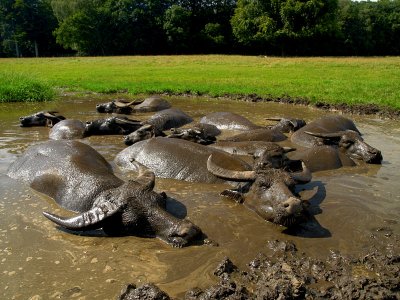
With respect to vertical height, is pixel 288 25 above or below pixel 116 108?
above

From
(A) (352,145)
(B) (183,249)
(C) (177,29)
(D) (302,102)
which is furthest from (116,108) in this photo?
(C) (177,29)

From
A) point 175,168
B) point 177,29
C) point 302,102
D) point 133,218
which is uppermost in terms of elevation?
point 177,29

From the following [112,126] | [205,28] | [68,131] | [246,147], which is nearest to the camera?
[246,147]

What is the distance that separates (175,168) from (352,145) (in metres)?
3.66

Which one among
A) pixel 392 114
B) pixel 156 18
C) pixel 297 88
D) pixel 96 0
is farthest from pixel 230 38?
pixel 392 114

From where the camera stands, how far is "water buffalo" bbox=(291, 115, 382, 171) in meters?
7.43

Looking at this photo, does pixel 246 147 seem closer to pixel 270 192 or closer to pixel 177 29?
pixel 270 192

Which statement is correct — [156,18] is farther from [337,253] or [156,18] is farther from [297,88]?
[337,253]

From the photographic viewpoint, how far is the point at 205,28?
6031 cm

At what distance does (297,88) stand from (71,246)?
1434cm

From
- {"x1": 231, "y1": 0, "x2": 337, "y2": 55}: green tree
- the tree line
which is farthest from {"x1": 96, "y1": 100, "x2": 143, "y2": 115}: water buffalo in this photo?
the tree line

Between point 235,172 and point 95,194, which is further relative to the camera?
point 235,172

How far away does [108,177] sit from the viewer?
5.61m

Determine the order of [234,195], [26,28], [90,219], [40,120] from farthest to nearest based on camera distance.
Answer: [26,28] → [40,120] → [234,195] → [90,219]
